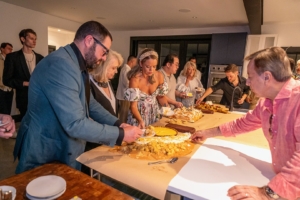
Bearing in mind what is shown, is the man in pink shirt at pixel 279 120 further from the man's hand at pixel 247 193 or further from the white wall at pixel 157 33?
the white wall at pixel 157 33

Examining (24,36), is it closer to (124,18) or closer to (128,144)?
(128,144)

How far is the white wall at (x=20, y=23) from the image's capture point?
435 centimetres

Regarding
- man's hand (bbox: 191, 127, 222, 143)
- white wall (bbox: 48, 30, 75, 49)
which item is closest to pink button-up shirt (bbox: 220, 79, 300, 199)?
man's hand (bbox: 191, 127, 222, 143)

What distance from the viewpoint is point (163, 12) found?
4.32 metres

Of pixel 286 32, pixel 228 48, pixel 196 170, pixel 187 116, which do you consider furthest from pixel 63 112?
pixel 286 32

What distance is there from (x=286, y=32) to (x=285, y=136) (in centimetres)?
486

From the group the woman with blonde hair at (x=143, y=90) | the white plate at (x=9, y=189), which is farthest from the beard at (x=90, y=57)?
the woman with blonde hair at (x=143, y=90)

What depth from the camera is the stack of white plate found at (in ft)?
2.32

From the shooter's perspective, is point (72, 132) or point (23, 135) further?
point (23, 135)

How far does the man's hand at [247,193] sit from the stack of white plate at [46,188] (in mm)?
678

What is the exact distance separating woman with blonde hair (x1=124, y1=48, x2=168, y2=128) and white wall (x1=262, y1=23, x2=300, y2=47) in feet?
13.5

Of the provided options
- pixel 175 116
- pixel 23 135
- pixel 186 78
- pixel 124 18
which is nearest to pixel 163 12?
pixel 124 18

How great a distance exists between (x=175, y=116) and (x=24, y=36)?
238cm

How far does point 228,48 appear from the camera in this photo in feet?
17.0
